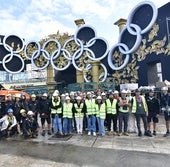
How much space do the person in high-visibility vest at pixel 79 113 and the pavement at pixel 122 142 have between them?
29cm

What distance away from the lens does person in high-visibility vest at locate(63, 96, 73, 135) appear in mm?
9945

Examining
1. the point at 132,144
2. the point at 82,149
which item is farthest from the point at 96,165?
the point at 132,144

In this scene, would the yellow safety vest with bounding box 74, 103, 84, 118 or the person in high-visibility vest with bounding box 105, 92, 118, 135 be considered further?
the yellow safety vest with bounding box 74, 103, 84, 118

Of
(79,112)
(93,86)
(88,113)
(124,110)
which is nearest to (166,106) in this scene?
(124,110)

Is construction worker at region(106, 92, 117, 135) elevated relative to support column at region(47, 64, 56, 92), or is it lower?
lower

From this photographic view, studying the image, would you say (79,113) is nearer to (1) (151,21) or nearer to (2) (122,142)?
(2) (122,142)

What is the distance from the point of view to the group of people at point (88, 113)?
31.0ft

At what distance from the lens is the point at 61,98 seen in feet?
34.3

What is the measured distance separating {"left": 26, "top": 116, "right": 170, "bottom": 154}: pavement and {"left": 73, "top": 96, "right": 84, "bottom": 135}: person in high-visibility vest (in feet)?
0.94

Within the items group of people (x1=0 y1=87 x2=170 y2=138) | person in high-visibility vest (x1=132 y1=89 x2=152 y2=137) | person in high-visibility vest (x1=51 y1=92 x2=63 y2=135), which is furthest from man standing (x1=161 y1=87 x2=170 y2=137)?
person in high-visibility vest (x1=51 y1=92 x2=63 y2=135)

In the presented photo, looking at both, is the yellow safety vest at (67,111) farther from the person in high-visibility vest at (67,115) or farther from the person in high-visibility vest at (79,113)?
the person in high-visibility vest at (79,113)

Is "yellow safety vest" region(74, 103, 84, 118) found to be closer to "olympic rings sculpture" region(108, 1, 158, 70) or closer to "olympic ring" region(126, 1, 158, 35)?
"olympic rings sculpture" region(108, 1, 158, 70)

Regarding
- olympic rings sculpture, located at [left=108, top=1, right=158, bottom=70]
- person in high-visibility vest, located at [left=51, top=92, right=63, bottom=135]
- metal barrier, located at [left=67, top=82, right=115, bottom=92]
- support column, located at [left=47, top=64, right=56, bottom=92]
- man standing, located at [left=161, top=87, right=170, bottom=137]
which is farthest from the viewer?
support column, located at [left=47, top=64, right=56, bottom=92]

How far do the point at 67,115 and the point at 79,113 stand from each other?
464 millimetres
